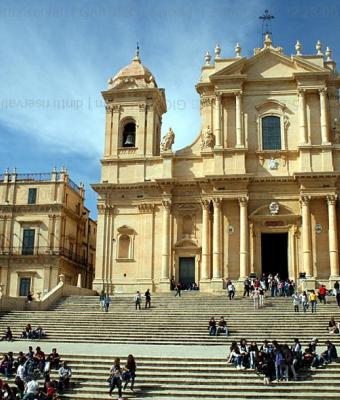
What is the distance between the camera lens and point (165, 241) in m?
38.1

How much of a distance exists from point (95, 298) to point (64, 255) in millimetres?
14681

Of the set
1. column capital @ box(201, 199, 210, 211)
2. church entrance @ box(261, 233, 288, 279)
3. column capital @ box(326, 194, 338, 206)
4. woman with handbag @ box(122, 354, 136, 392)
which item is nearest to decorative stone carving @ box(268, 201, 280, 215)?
church entrance @ box(261, 233, 288, 279)

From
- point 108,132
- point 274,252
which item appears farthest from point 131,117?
point 274,252

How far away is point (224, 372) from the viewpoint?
62.7 ft

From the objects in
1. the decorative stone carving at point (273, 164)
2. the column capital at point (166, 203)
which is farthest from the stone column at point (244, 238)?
the column capital at point (166, 203)

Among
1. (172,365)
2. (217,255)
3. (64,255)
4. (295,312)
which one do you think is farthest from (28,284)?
(172,365)

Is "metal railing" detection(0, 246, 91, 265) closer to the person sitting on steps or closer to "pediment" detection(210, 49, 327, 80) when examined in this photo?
"pediment" detection(210, 49, 327, 80)

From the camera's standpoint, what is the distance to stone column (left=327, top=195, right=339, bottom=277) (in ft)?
116

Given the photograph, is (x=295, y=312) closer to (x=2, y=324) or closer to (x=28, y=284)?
(x=2, y=324)

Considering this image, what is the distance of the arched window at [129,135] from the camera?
136ft

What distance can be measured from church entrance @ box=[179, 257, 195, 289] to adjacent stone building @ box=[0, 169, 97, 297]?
12405 mm

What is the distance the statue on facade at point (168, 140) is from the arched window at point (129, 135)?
103 inches

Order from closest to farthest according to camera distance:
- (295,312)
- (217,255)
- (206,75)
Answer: (295,312)
(217,255)
(206,75)

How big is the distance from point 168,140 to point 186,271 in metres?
8.85
